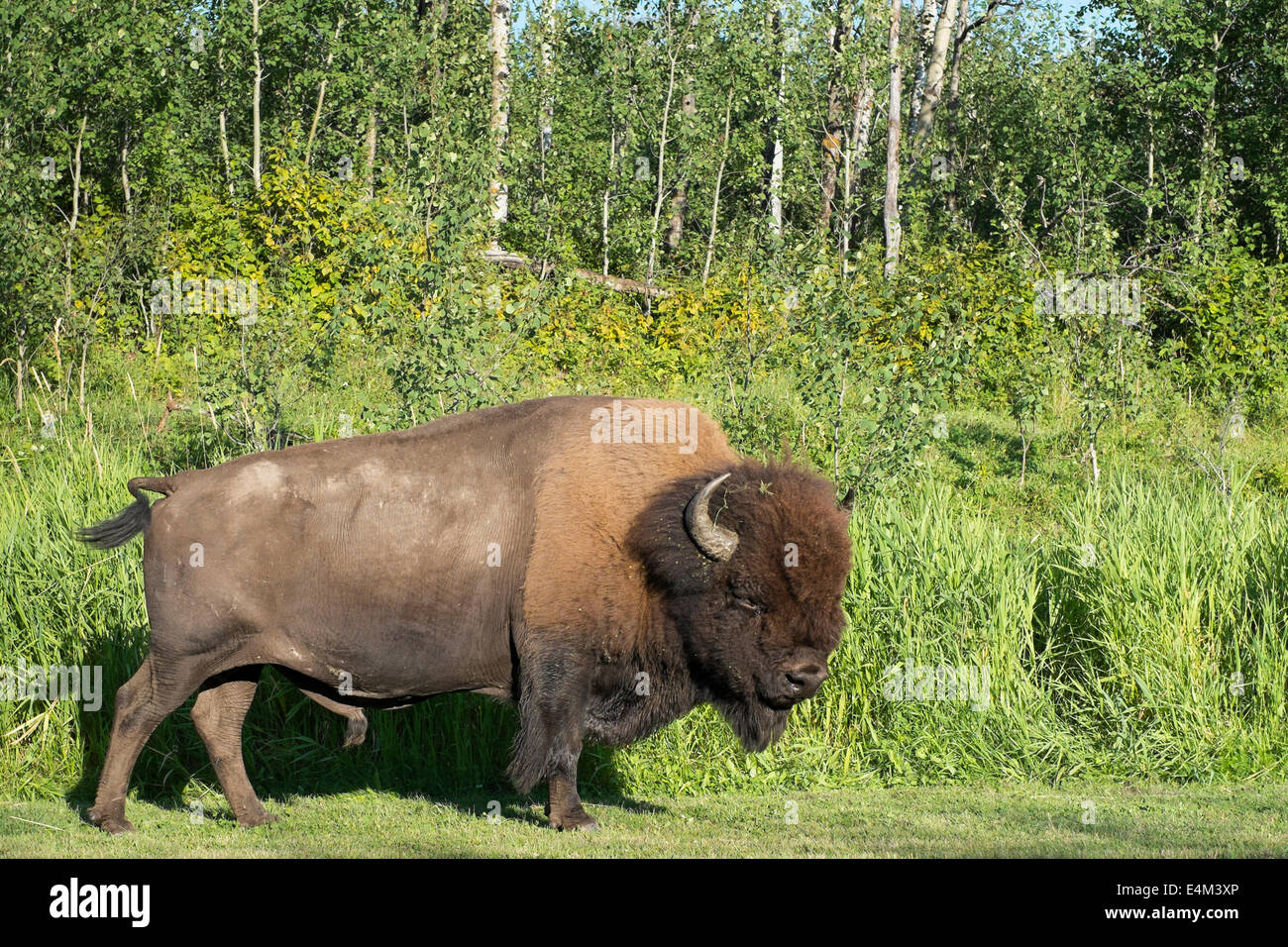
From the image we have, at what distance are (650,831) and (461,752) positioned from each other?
2.03 m

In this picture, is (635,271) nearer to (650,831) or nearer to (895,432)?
(895,432)

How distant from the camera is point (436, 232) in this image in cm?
1070

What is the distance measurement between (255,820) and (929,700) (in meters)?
4.33

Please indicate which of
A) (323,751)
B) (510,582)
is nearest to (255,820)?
(323,751)

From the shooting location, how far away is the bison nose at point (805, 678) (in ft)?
21.7

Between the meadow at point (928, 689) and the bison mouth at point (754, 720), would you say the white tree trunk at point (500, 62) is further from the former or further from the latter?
the bison mouth at point (754, 720)

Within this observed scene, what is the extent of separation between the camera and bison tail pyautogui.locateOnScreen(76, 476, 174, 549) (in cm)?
702

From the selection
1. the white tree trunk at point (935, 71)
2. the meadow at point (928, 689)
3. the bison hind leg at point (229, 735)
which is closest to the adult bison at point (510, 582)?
the bison hind leg at point (229, 735)

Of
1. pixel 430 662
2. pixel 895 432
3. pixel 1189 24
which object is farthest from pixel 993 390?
pixel 430 662

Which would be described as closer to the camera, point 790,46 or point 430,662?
point 430,662

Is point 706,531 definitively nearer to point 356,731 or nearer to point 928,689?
point 356,731

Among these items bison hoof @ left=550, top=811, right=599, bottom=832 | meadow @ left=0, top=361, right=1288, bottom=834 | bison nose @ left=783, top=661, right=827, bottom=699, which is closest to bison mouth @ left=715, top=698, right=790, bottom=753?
bison nose @ left=783, top=661, right=827, bottom=699

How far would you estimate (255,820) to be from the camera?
7.25m

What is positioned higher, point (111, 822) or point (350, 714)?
point (350, 714)
